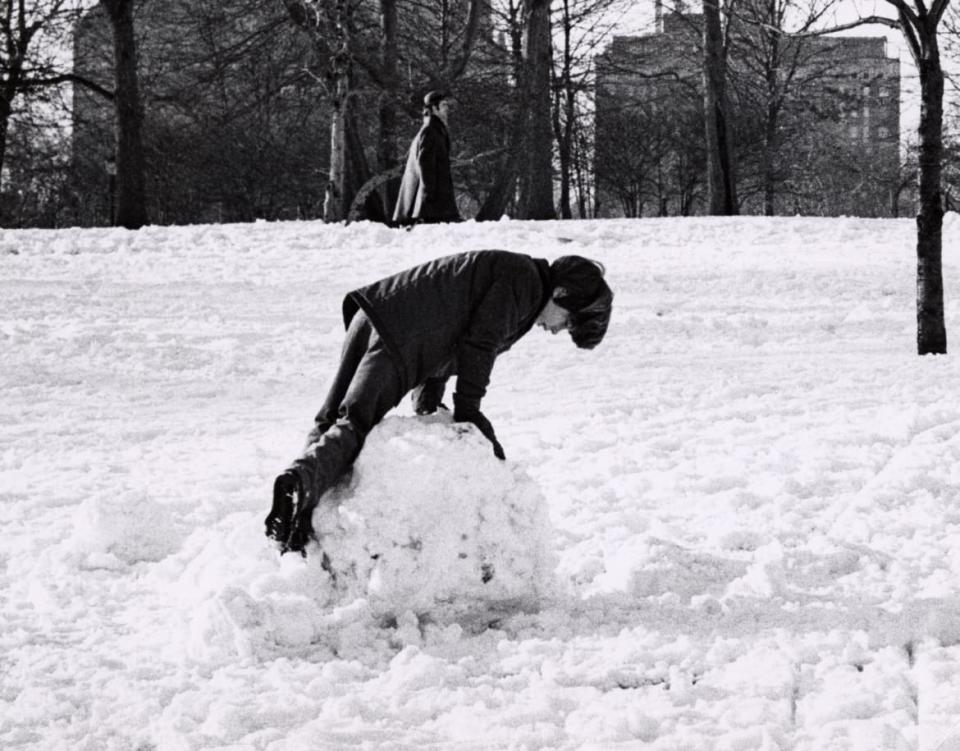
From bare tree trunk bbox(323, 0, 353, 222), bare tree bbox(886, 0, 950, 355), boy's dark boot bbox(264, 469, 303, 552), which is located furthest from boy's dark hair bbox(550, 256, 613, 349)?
bare tree trunk bbox(323, 0, 353, 222)

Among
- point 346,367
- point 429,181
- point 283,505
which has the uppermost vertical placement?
point 429,181

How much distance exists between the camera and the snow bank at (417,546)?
11.8 ft

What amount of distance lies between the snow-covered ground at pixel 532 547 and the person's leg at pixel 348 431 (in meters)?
0.09

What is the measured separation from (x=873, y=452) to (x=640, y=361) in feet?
9.14

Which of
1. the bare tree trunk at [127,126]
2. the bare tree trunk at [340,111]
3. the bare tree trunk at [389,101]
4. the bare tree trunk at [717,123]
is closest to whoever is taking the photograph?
the bare tree trunk at [340,111]

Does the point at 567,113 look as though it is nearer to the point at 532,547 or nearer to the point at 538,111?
the point at 538,111

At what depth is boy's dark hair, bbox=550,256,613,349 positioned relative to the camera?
3943 mm

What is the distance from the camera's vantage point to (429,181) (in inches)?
559

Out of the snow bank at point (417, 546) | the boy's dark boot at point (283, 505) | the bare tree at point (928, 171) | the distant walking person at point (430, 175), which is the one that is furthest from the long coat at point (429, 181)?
the boy's dark boot at point (283, 505)

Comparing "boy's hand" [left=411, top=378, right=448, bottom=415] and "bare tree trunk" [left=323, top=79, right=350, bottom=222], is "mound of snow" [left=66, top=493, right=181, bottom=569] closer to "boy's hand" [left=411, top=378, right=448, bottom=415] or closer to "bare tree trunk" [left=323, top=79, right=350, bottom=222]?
"boy's hand" [left=411, top=378, right=448, bottom=415]

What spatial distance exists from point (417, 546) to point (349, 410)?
1.78ft

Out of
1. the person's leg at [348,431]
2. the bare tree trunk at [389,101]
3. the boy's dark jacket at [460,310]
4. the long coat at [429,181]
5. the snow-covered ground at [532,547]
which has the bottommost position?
the snow-covered ground at [532,547]

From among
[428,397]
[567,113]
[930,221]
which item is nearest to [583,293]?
[428,397]

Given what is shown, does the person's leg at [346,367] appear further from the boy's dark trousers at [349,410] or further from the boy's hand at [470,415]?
the boy's hand at [470,415]
